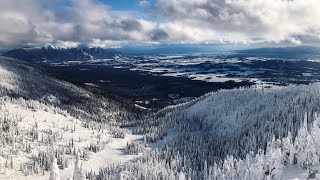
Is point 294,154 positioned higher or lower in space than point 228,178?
higher

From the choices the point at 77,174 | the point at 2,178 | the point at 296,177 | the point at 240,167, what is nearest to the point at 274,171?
the point at 296,177

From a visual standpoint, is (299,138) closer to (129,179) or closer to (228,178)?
(228,178)

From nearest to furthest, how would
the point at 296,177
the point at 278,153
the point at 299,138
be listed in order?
the point at 296,177
the point at 278,153
the point at 299,138

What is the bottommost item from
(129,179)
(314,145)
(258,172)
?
(129,179)

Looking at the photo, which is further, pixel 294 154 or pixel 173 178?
pixel 173 178

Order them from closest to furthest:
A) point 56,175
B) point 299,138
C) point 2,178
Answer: point 56,175 < point 299,138 < point 2,178

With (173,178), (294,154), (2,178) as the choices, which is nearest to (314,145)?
(294,154)

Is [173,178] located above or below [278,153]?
below

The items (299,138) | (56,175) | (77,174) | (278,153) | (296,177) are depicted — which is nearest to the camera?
(56,175)

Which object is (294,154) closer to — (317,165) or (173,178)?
(317,165)
